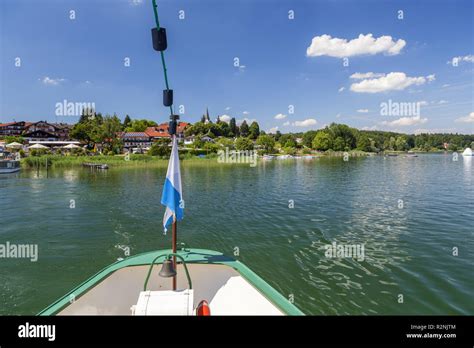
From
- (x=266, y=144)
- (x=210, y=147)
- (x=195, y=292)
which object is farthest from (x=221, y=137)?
(x=195, y=292)

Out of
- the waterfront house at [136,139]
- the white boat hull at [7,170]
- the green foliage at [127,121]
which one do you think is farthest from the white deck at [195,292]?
the green foliage at [127,121]

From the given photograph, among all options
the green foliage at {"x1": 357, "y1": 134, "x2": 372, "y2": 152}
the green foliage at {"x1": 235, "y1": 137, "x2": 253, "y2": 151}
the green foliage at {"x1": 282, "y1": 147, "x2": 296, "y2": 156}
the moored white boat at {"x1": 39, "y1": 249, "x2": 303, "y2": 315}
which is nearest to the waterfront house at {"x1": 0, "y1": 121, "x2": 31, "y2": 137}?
the green foliage at {"x1": 235, "y1": 137, "x2": 253, "y2": 151}

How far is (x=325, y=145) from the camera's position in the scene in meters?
173

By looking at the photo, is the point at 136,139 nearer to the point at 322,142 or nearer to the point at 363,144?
the point at 322,142

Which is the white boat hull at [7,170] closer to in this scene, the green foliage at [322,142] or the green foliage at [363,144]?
the green foliage at [322,142]

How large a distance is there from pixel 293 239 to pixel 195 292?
9.41m

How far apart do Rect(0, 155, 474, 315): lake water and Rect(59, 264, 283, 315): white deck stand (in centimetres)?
319

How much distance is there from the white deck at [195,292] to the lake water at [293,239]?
10.5 feet

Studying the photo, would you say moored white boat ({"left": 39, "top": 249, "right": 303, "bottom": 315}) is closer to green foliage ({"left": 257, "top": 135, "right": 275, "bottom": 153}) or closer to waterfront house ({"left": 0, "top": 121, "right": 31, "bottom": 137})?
green foliage ({"left": 257, "top": 135, "right": 275, "bottom": 153})

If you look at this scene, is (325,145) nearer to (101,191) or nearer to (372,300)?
(101,191)

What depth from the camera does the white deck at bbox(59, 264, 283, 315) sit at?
623 centimetres
